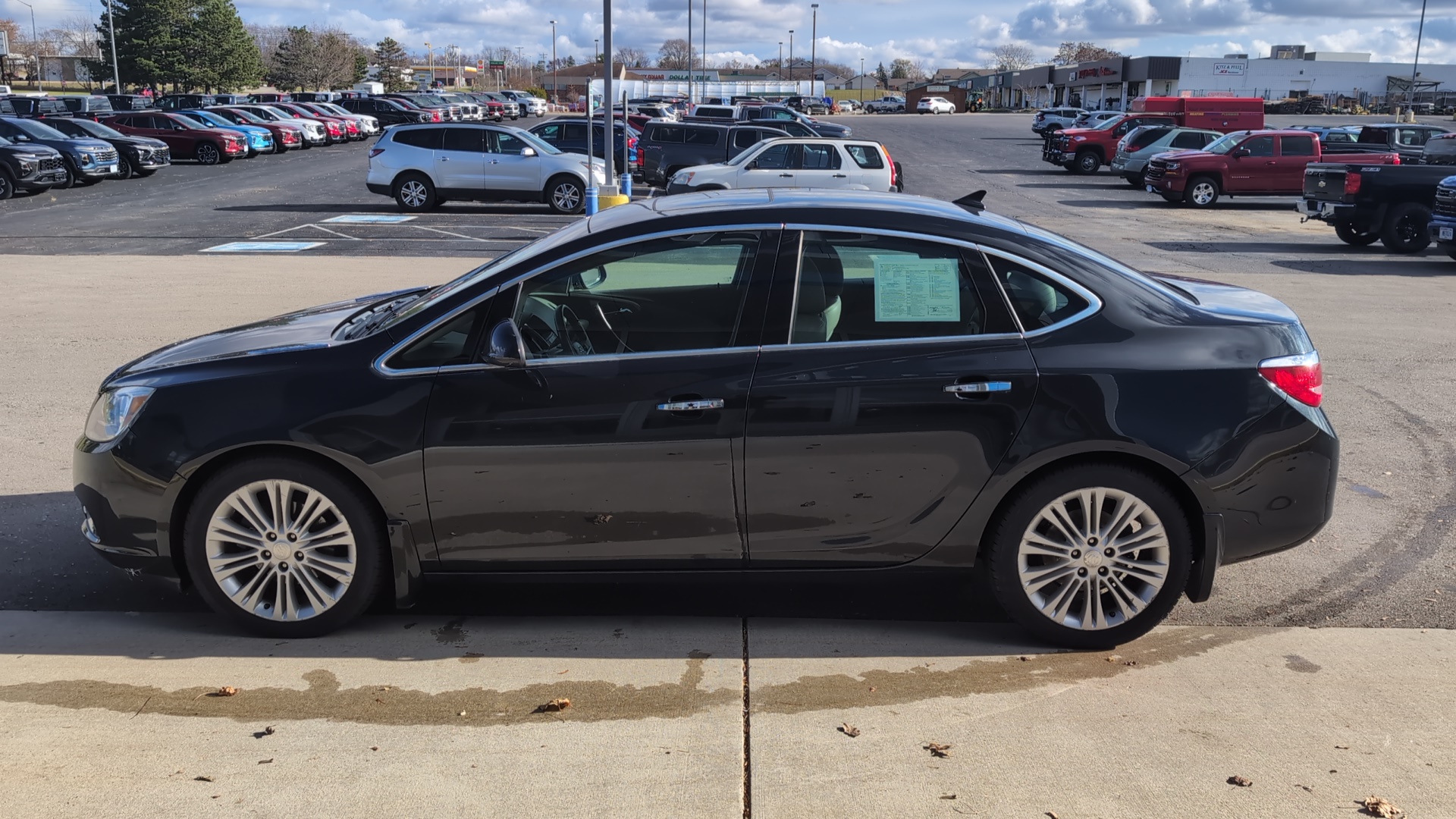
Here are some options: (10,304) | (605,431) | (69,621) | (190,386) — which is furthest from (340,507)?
(10,304)

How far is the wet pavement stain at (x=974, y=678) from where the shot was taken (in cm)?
403

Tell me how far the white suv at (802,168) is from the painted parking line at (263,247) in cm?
634

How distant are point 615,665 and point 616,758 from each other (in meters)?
0.68

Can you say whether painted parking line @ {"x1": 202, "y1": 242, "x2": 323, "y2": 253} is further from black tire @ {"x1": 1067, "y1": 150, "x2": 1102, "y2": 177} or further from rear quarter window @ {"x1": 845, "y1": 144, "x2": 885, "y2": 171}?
black tire @ {"x1": 1067, "y1": 150, "x2": 1102, "y2": 177}

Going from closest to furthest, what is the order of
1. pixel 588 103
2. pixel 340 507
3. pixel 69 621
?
pixel 340 507, pixel 69 621, pixel 588 103

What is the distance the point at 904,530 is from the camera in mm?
4332

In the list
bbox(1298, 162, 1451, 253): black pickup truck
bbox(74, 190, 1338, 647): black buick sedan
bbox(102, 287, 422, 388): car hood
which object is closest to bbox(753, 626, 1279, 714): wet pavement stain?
bbox(74, 190, 1338, 647): black buick sedan

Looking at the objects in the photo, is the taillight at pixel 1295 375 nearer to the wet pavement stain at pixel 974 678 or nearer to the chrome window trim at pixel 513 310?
the wet pavement stain at pixel 974 678

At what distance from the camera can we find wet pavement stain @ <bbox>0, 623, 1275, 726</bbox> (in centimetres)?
392

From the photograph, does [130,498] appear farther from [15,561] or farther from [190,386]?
[15,561]

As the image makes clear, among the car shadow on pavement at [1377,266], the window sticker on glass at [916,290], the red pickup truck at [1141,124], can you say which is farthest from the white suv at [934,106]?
the window sticker on glass at [916,290]

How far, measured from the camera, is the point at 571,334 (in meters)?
4.39

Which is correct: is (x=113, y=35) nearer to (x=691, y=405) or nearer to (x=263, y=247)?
(x=263, y=247)

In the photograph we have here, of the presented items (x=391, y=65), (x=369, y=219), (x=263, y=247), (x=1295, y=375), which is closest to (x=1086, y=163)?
(x=369, y=219)
